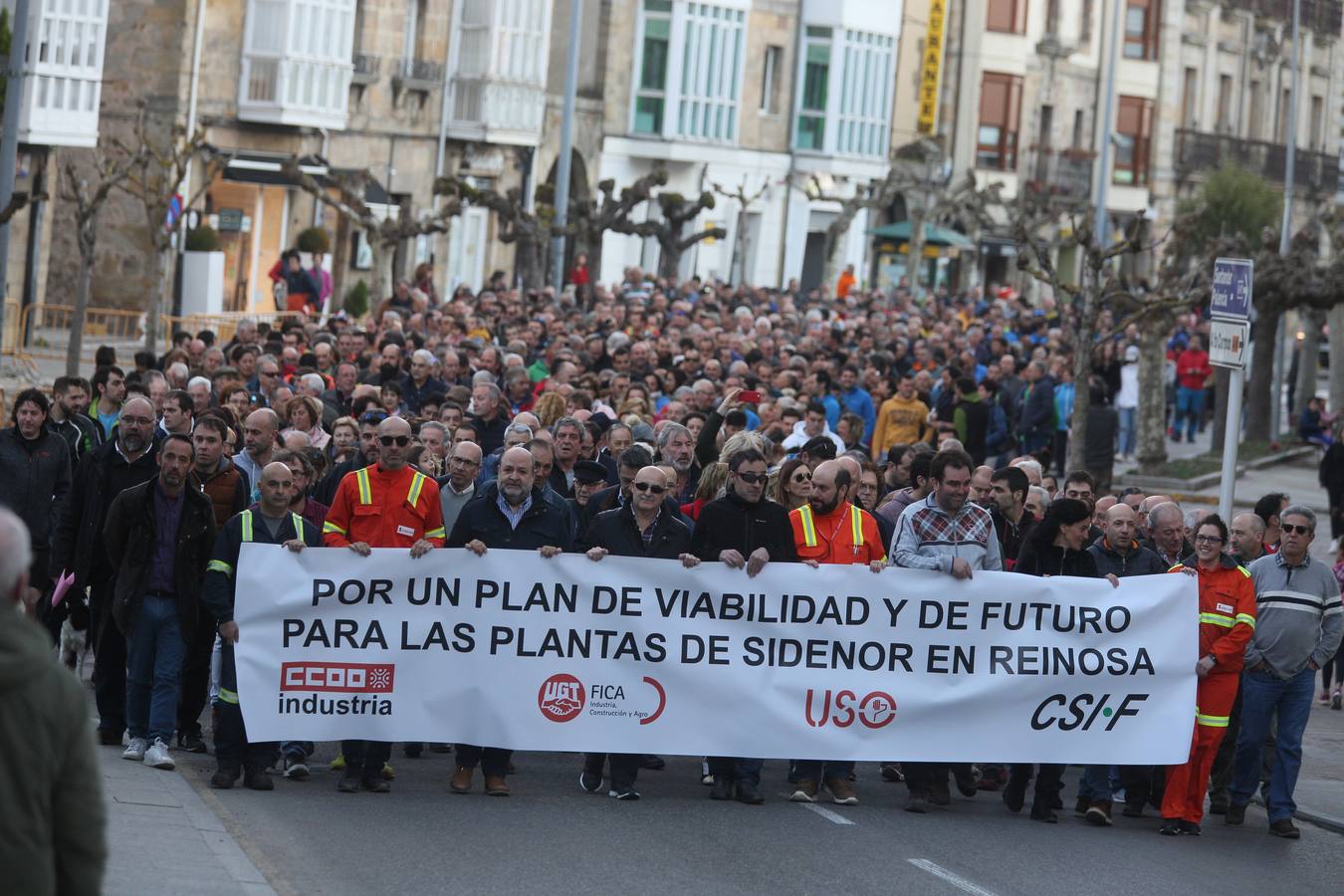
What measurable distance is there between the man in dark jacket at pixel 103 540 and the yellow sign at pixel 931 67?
54.8 meters

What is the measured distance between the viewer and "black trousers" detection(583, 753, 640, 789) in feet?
37.8

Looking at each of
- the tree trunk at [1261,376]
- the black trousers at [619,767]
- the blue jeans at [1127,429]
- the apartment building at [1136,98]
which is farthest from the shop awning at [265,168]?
the apartment building at [1136,98]

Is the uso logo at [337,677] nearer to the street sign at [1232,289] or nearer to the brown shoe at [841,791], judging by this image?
the brown shoe at [841,791]

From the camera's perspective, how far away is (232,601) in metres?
11.1

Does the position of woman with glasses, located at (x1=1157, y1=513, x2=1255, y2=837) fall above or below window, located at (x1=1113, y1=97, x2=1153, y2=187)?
below

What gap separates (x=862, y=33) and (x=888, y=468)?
4609cm

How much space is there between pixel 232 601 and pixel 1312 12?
73.1 m

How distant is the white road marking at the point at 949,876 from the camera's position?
1005cm

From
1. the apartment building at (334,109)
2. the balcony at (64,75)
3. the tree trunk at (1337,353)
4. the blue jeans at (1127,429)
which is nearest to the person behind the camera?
the balcony at (64,75)

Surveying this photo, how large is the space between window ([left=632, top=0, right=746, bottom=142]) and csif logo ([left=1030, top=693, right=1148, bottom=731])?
4340cm

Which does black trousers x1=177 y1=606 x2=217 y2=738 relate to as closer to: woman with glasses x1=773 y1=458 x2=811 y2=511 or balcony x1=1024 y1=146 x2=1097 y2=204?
woman with glasses x1=773 y1=458 x2=811 y2=511

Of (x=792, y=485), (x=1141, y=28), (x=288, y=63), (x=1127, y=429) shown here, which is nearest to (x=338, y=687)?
(x=792, y=485)

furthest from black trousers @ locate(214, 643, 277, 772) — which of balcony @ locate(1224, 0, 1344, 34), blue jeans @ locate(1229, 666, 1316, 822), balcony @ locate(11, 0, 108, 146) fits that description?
balcony @ locate(1224, 0, 1344, 34)

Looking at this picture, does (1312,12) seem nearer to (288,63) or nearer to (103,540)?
(288,63)
